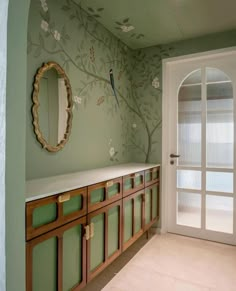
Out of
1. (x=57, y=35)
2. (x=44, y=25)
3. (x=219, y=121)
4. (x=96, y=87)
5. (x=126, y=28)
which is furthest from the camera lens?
(x=219, y=121)

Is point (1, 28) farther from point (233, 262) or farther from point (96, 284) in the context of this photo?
point (233, 262)

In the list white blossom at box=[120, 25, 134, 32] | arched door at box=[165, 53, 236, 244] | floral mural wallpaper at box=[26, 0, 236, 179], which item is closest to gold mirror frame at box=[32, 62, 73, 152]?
floral mural wallpaper at box=[26, 0, 236, 179]

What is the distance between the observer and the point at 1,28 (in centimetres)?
87

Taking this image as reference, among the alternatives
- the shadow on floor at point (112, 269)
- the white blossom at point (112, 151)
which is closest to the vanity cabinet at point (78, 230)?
the shadow on floor at point (112, 269)

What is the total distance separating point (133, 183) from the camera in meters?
2.33

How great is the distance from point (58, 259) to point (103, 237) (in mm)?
523

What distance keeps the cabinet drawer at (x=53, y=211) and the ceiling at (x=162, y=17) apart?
5.73 ft

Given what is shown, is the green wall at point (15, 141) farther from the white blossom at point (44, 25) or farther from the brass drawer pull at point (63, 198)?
the white blossom at point (44, 25)

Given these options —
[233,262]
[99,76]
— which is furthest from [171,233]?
[99,76]

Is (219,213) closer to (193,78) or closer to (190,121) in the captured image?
(190,121)

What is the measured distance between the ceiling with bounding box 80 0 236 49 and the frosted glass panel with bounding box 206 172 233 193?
5.54ft

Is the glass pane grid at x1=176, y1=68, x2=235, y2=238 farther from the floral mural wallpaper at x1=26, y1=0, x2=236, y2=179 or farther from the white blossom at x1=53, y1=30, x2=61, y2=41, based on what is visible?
the white blossom at x1=53, y1=30, x2=61, y2=41

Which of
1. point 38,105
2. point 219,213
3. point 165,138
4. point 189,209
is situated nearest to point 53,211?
point 38,105

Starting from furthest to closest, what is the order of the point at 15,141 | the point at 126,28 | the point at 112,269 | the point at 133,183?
the point at 126,28 < the point at 133,183 < the point at 112,269 < the point at 15,141
